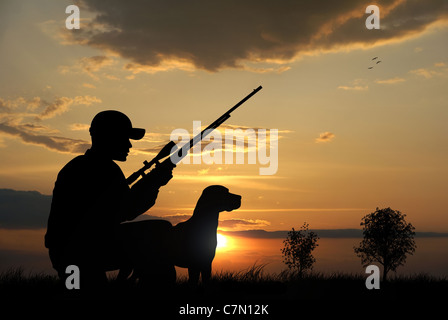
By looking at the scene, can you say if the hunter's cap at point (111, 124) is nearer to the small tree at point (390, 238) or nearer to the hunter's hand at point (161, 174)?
the hunter's hand at point (161, 174)

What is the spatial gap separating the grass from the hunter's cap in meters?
2.56

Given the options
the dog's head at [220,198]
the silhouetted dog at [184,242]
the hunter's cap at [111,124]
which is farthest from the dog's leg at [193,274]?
the hunter's cap at [111,124]

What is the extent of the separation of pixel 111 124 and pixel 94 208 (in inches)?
56.1

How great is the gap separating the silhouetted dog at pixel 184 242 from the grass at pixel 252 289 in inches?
13.4

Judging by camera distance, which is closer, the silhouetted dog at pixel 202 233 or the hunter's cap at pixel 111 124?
the hunter's cap at pixel 111 124

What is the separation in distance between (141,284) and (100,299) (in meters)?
0.70

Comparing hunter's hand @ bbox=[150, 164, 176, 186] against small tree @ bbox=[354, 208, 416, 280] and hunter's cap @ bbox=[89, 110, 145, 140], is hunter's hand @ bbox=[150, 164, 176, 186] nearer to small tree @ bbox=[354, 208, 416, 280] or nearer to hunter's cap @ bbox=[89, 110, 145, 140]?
hunter's cap @ bbox=[89, 110, 145, 140]

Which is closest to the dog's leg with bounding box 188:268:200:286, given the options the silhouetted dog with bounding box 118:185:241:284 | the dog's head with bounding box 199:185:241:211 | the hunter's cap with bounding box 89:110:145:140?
the silhouetted dog with bounding box 118:185:241:284

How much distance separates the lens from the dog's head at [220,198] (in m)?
12.4

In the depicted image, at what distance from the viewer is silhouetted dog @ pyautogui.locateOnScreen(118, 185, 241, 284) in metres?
7.95

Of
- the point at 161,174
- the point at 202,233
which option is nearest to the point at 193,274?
the point at 202,233

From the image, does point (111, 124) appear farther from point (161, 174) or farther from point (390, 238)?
point (390, 238)

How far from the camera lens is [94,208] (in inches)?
313
